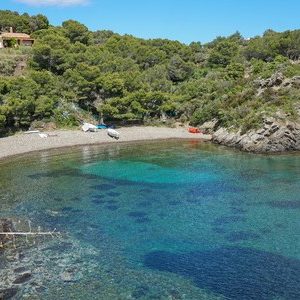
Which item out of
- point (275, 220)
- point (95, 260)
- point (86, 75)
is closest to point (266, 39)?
point (86, 75)

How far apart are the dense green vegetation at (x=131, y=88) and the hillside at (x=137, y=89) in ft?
0.52

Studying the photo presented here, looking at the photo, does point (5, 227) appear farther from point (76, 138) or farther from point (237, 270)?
point (76, 138)

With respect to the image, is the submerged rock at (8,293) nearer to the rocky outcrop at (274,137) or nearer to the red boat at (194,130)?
the rocky outcrop at (274,137)

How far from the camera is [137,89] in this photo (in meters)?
82.9

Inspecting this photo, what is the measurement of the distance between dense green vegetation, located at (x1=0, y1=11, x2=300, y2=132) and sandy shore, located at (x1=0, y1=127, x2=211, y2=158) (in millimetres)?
3467

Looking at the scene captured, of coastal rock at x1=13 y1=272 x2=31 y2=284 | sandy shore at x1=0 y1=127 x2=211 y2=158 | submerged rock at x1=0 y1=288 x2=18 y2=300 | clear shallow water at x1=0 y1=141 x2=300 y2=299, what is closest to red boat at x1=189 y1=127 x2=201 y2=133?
sandy shore at x1=0 y1=127 x2=211 y2=158

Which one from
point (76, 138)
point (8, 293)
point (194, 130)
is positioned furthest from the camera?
point (194, 130)

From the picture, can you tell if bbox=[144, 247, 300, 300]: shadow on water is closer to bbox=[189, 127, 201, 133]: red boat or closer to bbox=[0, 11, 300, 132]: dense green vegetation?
bbox=[0, 11, 300, 132]: dense green vegetation

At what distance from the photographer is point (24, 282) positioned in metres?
25.0

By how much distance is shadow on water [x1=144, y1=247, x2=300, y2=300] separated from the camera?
2394 cm

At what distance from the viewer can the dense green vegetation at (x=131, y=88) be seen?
71.5m

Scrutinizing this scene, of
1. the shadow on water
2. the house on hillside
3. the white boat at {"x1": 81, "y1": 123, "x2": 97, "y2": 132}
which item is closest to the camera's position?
the shadow on water

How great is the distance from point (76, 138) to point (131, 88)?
A: 1805 centimetres

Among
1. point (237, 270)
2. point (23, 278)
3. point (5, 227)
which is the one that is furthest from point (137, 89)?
point (23, 278)
